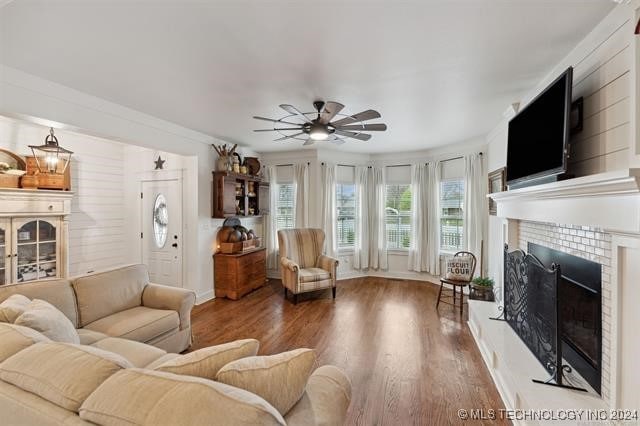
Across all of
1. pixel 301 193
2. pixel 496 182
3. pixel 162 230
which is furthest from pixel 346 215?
pixel 162 230

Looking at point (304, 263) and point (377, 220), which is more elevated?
point (377, 220)

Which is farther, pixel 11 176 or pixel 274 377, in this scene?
pixel 11 176

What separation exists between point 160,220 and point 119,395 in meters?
4.36

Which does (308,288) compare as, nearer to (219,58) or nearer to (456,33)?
(219,58)

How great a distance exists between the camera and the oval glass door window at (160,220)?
4696 mm

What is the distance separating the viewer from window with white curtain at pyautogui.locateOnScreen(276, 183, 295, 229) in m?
5.95

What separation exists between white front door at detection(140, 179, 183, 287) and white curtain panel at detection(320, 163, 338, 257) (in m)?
2.57

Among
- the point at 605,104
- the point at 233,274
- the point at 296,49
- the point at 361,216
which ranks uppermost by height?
the point at 296,49

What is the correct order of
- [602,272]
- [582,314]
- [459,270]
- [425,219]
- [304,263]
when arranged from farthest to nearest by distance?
[425,219] → [304,263] → [459,270] → [582,314] → [602,272]

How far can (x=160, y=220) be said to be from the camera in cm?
475

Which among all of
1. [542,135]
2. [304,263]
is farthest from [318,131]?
[304,263]

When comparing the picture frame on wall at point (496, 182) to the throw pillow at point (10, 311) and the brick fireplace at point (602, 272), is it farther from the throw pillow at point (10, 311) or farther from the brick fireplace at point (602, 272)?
the throw pillow at point (10, 311)

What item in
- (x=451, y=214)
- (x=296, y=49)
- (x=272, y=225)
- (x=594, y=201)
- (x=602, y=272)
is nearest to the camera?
(x=594, y=201)

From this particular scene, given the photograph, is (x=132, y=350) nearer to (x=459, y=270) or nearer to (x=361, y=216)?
(x=459, y=270)
